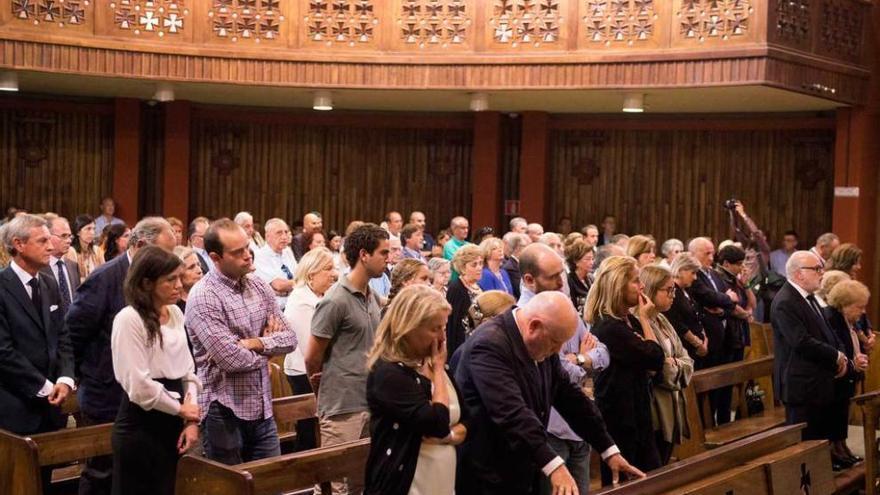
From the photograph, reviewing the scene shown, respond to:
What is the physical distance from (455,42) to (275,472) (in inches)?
343

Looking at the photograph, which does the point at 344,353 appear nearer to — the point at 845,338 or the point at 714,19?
the point at 845,338

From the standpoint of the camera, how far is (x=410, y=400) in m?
3.72

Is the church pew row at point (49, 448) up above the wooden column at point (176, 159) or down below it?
below

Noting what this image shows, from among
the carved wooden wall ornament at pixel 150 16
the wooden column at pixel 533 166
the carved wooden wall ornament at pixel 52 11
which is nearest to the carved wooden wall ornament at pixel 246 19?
the carved wooden wall ornament at pixel 150 16

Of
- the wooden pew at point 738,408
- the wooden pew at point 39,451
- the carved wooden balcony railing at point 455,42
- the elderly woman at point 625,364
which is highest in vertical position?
the carved wooden balcony railing at point 455,42

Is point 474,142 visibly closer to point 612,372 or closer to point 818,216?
point 818,216

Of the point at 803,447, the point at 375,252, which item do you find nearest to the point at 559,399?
the point at 375,252

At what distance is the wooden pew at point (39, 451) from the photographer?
438cm

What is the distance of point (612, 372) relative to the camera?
17.2 ft

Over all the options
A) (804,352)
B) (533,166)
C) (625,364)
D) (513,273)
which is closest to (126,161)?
(533,166)

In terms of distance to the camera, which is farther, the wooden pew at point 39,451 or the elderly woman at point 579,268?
A: the elderly woman at point 579,268

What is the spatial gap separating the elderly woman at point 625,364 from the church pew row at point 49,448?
148 cm

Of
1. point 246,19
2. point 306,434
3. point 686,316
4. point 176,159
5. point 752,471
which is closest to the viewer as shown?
point 752,471

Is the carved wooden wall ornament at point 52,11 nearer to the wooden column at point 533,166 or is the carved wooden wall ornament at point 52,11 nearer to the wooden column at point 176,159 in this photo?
the wooden column at point 176,159
